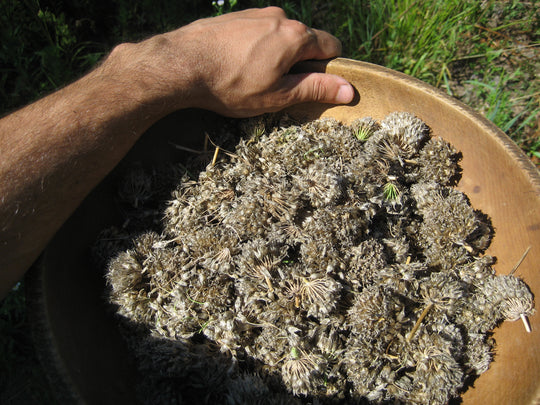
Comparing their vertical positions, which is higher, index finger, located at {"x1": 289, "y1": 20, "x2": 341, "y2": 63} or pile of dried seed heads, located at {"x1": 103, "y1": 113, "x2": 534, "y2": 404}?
index finger, located at {"x1": 289, "y1": 20, "x2": 341, "y2": 63}

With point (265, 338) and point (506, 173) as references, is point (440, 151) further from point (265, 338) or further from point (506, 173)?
point (265, 338)

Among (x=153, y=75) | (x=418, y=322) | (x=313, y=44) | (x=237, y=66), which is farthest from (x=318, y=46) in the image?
(x=418, y=322)

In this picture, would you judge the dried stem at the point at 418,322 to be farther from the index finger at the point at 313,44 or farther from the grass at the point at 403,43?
Result: the grass at the point at 403,43

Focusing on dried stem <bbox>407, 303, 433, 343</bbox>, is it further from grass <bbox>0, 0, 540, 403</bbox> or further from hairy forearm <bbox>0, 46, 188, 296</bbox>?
grass <bbox>0, 0, 540, 403</bbox>

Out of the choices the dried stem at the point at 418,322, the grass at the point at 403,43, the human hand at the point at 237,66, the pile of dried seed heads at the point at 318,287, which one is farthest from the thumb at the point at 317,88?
the grass at the point at 403,43

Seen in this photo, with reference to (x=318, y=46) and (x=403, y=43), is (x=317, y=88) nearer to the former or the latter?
(x=318, y=46)

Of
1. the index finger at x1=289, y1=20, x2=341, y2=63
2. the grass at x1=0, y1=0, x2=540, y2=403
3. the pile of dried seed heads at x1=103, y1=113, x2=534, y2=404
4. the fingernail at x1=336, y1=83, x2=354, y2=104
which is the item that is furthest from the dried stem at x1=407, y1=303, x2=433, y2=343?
the grass at x1=0, y1=0, x2=540, y2=403
